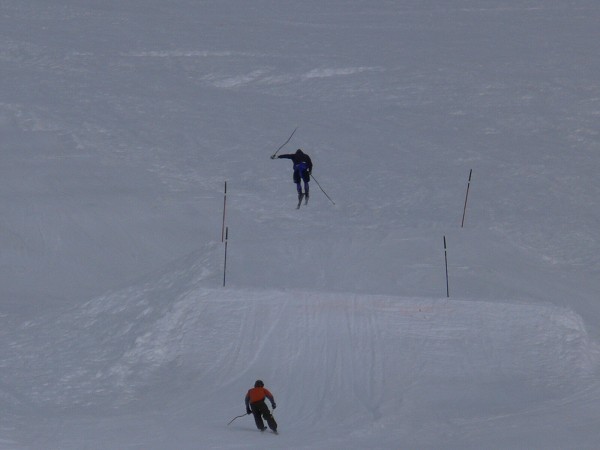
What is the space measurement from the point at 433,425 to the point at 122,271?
10345mm

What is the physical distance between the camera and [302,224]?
26.6 meters

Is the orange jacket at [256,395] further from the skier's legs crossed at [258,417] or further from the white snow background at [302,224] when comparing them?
the white snow background at [302,224]

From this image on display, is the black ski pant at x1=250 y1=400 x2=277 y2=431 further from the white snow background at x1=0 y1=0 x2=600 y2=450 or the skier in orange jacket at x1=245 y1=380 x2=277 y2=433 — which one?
the white snow background at x1=0 y1=0 x2=600 y2=450

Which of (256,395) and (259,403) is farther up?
(256,395)

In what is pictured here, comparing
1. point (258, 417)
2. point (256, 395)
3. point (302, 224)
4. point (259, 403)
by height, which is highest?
point (302, 224)

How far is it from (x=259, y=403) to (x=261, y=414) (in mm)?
221

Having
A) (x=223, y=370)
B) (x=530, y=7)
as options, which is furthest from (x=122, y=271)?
(x=530, y=7)

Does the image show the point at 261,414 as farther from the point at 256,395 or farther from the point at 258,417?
the point at 256,395

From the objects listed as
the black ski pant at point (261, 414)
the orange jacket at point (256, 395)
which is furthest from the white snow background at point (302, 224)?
the orange jacket at point (256, 395)

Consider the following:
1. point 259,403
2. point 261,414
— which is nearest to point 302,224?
point 261,414

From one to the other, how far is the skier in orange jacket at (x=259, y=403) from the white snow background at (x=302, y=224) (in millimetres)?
260

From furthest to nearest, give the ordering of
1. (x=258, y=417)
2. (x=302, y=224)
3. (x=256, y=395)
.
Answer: (x=302, y=224) → (x=258, y=417) → (x=256, y=395)

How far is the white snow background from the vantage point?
17172 mm

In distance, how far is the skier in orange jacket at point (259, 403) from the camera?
49.9ft
